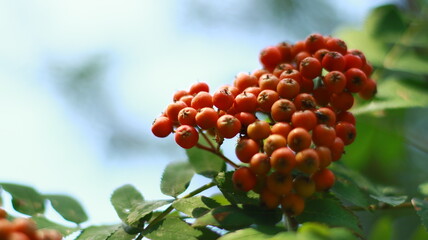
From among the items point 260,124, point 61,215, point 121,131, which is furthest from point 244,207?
point 121,131

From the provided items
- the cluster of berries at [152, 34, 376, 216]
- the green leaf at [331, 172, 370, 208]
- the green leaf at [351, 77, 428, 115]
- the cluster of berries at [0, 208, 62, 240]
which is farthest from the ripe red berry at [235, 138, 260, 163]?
the green leaf at [351, 77, 428, 115]

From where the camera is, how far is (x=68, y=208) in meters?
2.76

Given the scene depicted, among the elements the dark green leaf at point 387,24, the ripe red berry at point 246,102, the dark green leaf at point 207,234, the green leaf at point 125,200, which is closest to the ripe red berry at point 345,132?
the ripe red berry at point 246,102

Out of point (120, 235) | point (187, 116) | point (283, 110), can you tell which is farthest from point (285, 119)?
point (120, 235)

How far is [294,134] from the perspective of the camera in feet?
6.59

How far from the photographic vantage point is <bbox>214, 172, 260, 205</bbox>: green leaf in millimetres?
2145

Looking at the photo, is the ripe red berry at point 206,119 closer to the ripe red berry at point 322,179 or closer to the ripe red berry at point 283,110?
the ripe red berry at point 283,110

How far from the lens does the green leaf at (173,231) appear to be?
2057 millimetres

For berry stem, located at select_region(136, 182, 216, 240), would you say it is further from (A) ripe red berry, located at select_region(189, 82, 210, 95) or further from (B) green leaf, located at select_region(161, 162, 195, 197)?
(A) ripe red berry, located at select_region(189, 82, 210, 95)

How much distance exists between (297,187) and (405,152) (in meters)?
2.31

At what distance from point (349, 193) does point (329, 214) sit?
0.32m

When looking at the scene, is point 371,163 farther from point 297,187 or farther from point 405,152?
point 297,187

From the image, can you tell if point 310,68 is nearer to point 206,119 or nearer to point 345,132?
point 345,132

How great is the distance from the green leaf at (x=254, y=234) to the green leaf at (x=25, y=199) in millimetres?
1237
